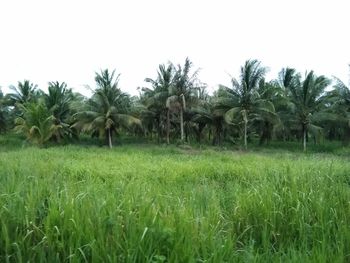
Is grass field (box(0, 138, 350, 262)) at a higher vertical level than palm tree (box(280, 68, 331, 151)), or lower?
lower

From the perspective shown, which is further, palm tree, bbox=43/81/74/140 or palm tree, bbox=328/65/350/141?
palm tree, bbox=43/81/74/140

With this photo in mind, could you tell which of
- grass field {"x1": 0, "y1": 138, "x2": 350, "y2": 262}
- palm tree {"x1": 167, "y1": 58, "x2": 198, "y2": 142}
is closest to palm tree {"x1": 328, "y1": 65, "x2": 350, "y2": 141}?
palm tree {"x1": 167, "y1": 58, "x2": 198, "y2": 142}

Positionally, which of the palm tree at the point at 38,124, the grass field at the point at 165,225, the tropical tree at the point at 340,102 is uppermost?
the tropical tree at the point at 340,102

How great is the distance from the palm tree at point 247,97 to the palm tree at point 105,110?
7923 mm

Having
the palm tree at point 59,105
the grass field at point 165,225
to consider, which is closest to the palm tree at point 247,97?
the palm tree at point 59,105

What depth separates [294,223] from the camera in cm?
457

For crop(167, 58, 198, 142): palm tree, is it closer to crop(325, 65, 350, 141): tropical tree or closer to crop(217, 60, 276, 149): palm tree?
crop(217, 60, 276, 149): palm tree

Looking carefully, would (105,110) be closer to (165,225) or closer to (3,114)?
(3,114)

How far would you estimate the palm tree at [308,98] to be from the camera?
34.3m

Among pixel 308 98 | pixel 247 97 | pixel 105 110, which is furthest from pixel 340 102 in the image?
pixel 105 110

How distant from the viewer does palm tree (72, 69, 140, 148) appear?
107 ft

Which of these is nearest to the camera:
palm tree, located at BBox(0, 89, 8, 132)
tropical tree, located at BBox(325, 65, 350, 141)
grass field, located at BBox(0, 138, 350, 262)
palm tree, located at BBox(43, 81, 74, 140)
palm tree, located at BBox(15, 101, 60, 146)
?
grass field, located at BBox(0, 138, 350, 262)

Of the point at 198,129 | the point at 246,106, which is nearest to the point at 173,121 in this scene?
the point at 198,129

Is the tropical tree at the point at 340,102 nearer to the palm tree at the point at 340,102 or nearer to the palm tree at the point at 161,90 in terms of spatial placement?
the palm tree at the point at 340,102
